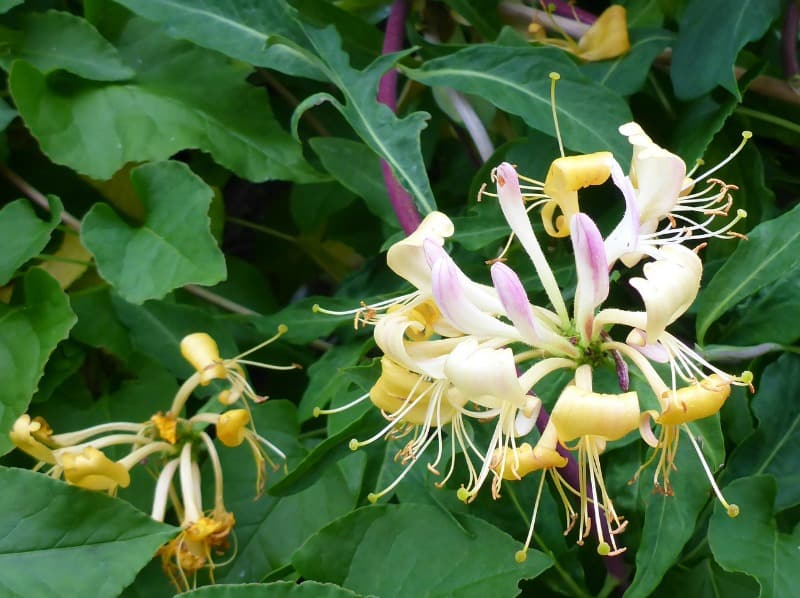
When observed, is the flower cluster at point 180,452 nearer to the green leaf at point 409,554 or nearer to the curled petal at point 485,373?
the green leaf at point 409,554

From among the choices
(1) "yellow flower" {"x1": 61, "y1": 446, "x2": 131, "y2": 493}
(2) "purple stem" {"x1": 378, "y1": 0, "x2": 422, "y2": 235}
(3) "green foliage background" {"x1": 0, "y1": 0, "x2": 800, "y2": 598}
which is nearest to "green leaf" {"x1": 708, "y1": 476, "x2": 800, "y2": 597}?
(3) "green foliage background" {"x1": 0, "y1": 0, "x2": 800, "y2": 598}

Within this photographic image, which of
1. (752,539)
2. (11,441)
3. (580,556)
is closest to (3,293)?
(11,441)

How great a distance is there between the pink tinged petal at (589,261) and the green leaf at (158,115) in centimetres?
40

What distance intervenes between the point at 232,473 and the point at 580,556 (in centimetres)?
31

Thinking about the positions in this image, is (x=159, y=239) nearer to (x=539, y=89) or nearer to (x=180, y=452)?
(x=180, y=452)

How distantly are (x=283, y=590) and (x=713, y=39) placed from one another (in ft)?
1.79

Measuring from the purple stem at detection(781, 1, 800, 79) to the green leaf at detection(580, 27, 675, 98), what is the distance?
0.31 ft

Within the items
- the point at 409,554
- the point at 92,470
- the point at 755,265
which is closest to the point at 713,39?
the point at 755,265

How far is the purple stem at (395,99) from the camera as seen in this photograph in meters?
0.70

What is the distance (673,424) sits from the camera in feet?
1.40

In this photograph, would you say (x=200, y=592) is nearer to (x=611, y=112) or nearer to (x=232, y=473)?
(x=232, y=473)

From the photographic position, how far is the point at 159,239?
75cm

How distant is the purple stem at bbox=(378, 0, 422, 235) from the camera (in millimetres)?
705

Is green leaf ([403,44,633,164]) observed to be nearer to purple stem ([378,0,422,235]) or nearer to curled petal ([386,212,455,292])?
purple stem ([378,0,422,235])
